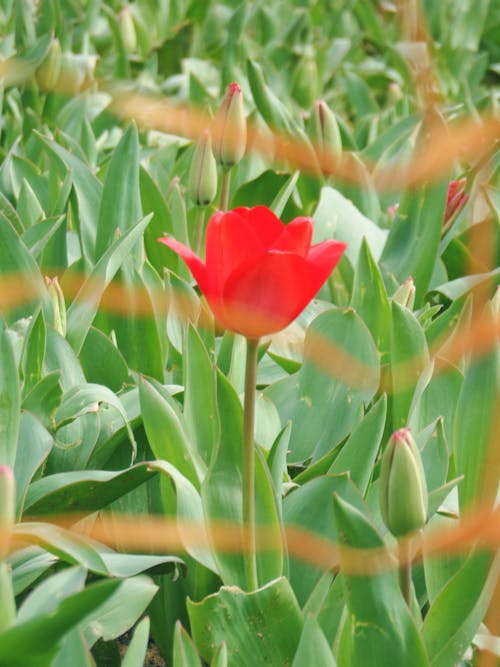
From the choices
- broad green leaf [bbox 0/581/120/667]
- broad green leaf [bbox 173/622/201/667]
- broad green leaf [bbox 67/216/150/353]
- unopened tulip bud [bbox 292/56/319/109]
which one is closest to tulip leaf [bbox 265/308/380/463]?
broad green leaf [bbox 67/216/150/353]

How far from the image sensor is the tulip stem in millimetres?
915

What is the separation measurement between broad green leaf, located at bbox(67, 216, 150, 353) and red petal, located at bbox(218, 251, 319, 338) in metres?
0.44

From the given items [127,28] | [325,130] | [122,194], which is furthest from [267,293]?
[127,28]

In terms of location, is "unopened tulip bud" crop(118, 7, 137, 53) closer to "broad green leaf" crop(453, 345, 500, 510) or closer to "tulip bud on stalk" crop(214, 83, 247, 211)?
"tulip bud on stalk" crop(214, 83, 247, 211)

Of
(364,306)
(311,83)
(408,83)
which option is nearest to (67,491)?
(364,306)

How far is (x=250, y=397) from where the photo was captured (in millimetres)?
916

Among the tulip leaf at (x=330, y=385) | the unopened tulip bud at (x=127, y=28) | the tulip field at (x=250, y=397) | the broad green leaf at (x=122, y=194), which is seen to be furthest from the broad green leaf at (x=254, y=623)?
the unopened tulip bud at (x=127, y=28)

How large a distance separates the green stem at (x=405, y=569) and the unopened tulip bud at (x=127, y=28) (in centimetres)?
204

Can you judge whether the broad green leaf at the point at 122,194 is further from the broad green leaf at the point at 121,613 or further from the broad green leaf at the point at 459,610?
the broad green leaf at the point at 459,610

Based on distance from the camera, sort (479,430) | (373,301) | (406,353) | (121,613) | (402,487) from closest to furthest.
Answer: (402,487)
(121,613)
(479,430)
(406,353)
(373,301)

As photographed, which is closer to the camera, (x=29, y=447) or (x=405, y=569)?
(x=405, y=569)

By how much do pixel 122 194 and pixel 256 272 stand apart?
0.74m

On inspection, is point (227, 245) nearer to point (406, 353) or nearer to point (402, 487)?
point (402, 487)

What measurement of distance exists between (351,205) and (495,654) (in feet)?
2.97
